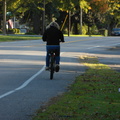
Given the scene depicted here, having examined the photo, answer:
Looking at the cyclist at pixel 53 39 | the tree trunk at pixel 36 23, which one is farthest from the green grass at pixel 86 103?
the tree trunk at pixel 36 23

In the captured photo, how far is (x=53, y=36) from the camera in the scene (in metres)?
15.7

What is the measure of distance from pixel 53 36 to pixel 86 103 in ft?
20.6

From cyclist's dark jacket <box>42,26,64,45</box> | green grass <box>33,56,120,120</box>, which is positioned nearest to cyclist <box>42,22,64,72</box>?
cyclist's dark jacket <box>42,26,64,45</box>

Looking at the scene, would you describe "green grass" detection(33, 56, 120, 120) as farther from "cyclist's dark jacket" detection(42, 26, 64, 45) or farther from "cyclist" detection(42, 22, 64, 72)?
"cyclist's dark jacket" detection(42, 26, 64, 45)

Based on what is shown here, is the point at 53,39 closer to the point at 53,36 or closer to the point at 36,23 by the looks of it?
the point at 53,36

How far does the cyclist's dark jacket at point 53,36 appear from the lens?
15695mm

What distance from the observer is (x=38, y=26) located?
258ft

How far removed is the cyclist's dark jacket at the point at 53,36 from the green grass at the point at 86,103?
1.95m

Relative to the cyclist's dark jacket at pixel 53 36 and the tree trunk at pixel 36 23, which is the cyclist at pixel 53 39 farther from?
the tree trunk at pixel 36 23

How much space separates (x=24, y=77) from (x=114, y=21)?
282 ft

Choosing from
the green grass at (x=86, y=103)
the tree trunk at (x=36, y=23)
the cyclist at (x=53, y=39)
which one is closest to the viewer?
the green grass at (x=86, y=103)

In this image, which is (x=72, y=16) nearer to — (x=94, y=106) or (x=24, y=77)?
(x=24, y=77)

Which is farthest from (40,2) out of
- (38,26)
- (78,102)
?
(78,102)

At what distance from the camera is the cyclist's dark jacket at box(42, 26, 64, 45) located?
51.5 feet
